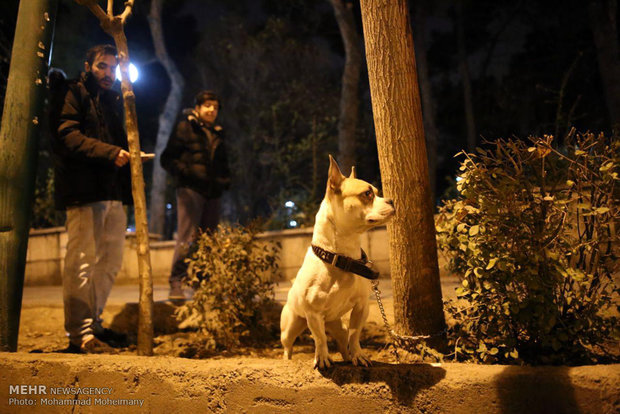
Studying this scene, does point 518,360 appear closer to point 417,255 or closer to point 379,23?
point 417,255

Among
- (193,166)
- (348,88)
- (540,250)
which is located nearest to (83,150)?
(193,166)

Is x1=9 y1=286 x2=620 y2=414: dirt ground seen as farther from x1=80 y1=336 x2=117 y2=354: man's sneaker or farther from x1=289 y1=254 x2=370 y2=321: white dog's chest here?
x1=80 y1=336 x2=117 y2=354: man's sneaker

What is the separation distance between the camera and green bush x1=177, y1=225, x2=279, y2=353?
3.48 metres

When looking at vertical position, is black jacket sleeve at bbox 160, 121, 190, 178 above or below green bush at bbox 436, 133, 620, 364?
above

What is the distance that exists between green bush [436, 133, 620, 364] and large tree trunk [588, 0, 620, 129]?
22.6 feet

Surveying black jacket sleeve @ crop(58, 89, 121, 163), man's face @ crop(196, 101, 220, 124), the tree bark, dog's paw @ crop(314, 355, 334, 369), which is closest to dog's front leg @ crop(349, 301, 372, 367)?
dog's paw @ crop(314, 355, 334, 369)

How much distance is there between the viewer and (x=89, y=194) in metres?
3.37

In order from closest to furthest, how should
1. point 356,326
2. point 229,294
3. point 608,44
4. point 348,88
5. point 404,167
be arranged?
1. point 356,326
2. point 404,167
3. point 229,294
4. point 348,88
5. point 608,44

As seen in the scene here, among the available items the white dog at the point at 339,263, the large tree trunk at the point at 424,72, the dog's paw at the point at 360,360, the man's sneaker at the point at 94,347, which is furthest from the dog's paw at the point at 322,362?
the large tree trunk at the point at 424,72

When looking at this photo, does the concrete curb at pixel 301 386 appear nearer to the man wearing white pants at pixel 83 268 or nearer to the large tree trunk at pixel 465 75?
the man wearing white pants at pixel 83 268

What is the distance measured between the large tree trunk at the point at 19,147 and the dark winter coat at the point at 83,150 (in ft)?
0.59

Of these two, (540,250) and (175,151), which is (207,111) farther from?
(540,250)

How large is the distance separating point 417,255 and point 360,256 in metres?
0.54

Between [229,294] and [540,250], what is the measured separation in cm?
225
